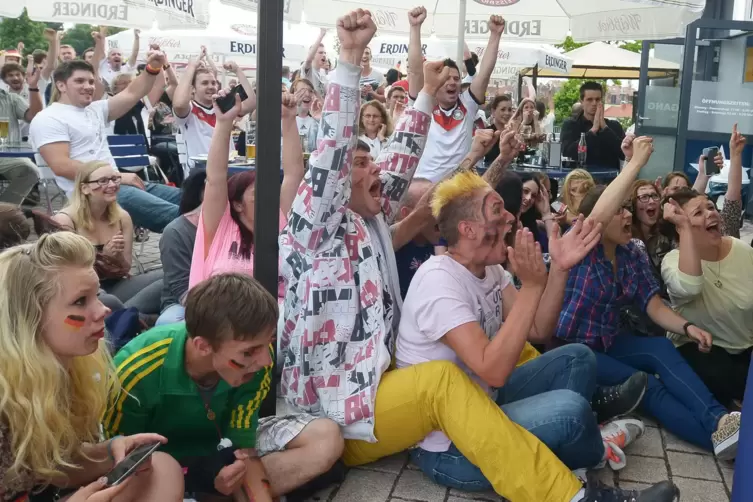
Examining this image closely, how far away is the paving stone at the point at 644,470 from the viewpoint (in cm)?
332

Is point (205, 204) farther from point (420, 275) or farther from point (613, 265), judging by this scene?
point (613, 265)

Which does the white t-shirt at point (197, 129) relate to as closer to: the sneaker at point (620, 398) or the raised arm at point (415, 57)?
the raised arm at point (415, 57)

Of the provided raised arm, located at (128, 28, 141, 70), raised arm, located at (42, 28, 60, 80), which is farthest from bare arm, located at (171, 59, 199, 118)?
raised arm, located at (128, 28, 141, 70)

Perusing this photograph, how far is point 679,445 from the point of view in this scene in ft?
12.1

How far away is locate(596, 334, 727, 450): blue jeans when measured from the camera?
3648 mm

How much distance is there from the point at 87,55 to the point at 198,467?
901cm

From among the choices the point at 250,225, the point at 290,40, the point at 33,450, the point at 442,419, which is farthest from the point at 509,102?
the point at 290,40

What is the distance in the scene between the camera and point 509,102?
8766 millimetres

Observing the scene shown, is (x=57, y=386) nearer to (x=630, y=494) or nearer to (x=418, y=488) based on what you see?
(x=418, y=488)

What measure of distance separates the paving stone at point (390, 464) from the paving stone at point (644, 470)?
0.91 metres

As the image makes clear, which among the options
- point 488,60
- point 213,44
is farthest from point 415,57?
point 213,44

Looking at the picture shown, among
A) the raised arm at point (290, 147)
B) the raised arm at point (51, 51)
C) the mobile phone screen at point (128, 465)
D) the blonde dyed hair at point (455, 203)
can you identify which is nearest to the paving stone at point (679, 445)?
the blonde dyed hair at point (455, 203)

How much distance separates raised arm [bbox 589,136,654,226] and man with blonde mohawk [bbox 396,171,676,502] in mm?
→ 596

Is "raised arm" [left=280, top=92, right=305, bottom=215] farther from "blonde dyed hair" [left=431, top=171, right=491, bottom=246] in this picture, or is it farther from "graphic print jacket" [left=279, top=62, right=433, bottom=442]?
"blonde dyed hair" [left=431, top=171, right=491, bottom=246]
